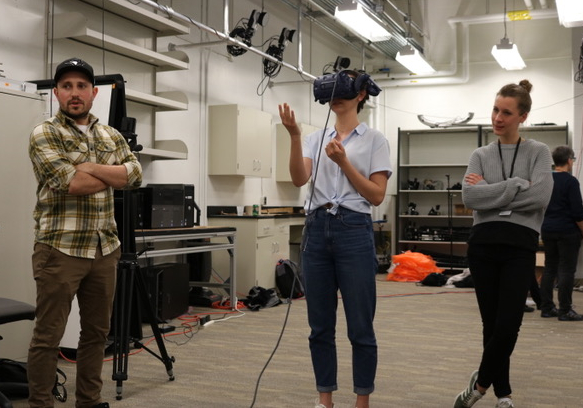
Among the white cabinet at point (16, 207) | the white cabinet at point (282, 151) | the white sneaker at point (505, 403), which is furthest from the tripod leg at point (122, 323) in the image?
the white cabinet at point (282, 151)

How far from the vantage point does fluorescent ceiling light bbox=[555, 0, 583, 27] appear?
19.0 ft

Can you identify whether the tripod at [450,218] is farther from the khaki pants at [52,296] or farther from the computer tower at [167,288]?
the khaki pants at [52,296]

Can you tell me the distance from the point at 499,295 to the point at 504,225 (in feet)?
0.88

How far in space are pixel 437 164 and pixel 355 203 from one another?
752 cm

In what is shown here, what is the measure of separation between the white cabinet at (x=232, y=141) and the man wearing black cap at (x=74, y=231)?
13.1ft

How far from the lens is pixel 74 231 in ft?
7.75

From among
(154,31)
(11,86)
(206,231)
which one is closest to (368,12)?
(154,31)

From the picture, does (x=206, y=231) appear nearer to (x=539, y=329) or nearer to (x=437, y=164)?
(x=539, y=329)

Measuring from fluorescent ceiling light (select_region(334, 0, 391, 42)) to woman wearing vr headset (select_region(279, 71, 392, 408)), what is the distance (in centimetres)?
396

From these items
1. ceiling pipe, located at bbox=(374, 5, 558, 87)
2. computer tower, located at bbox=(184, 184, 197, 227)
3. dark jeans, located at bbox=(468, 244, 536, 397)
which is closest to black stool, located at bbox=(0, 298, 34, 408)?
dark jeans, located at bbox=(468, 244, 536, 397)

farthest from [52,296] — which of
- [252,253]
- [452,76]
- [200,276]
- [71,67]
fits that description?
[452,76]

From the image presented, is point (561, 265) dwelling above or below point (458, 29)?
below

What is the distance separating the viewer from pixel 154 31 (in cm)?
566

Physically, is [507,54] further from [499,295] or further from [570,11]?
[499,295]
